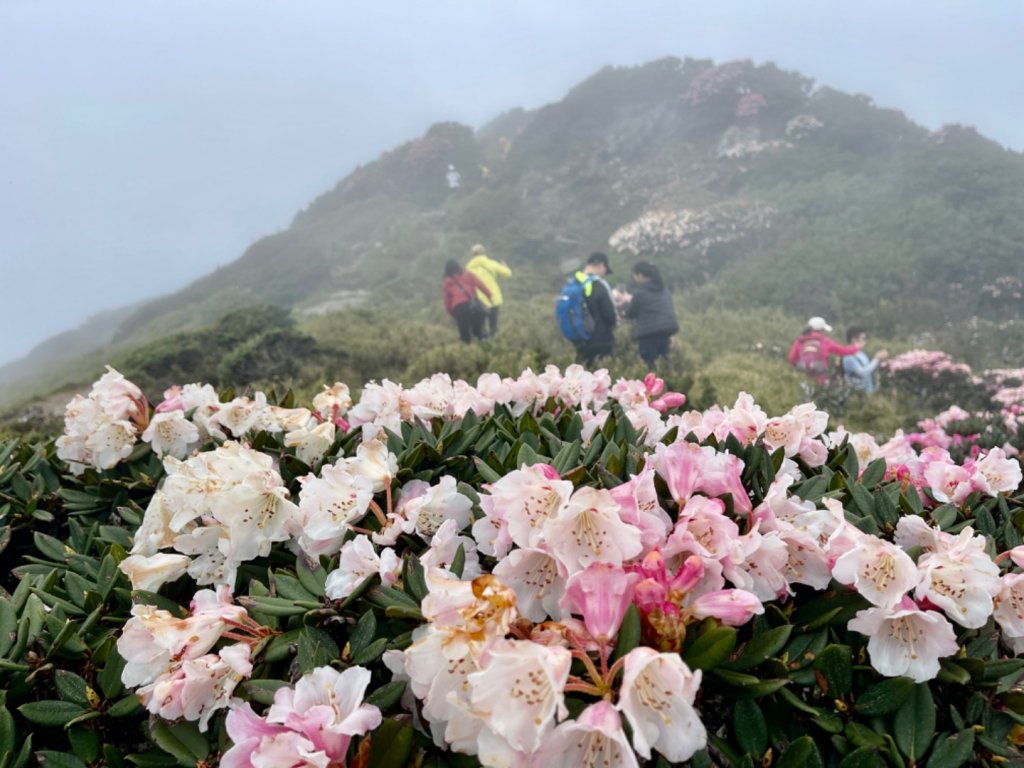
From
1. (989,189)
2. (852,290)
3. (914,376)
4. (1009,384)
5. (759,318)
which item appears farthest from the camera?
(989,189)

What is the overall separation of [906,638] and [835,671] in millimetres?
131

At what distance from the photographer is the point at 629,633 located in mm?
919

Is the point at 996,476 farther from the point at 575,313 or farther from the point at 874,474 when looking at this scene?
the point at 575,313

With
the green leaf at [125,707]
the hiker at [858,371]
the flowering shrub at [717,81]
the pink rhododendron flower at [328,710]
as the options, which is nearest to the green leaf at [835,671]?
the pink rhododendron flower at [328,710]

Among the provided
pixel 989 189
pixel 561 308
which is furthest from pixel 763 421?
pixel 989 189

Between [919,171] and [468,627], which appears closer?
[468,627]

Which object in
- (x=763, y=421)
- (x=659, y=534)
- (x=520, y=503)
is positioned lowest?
(x=763, y=421)

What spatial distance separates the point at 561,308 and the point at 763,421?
7192 millimetres

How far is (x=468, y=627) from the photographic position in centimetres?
89

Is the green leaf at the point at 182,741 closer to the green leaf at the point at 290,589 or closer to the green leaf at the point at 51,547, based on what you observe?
the green leaf at the point at 290,589

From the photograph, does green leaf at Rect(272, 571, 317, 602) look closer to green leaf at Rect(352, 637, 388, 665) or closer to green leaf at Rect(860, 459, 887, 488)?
green leaf at Rect(352, 637, 388, 665)

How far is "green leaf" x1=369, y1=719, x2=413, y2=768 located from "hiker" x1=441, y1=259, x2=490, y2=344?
405 inches

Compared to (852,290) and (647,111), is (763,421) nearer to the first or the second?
(852,290)

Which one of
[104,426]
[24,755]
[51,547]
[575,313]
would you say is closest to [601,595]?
[24,755]
